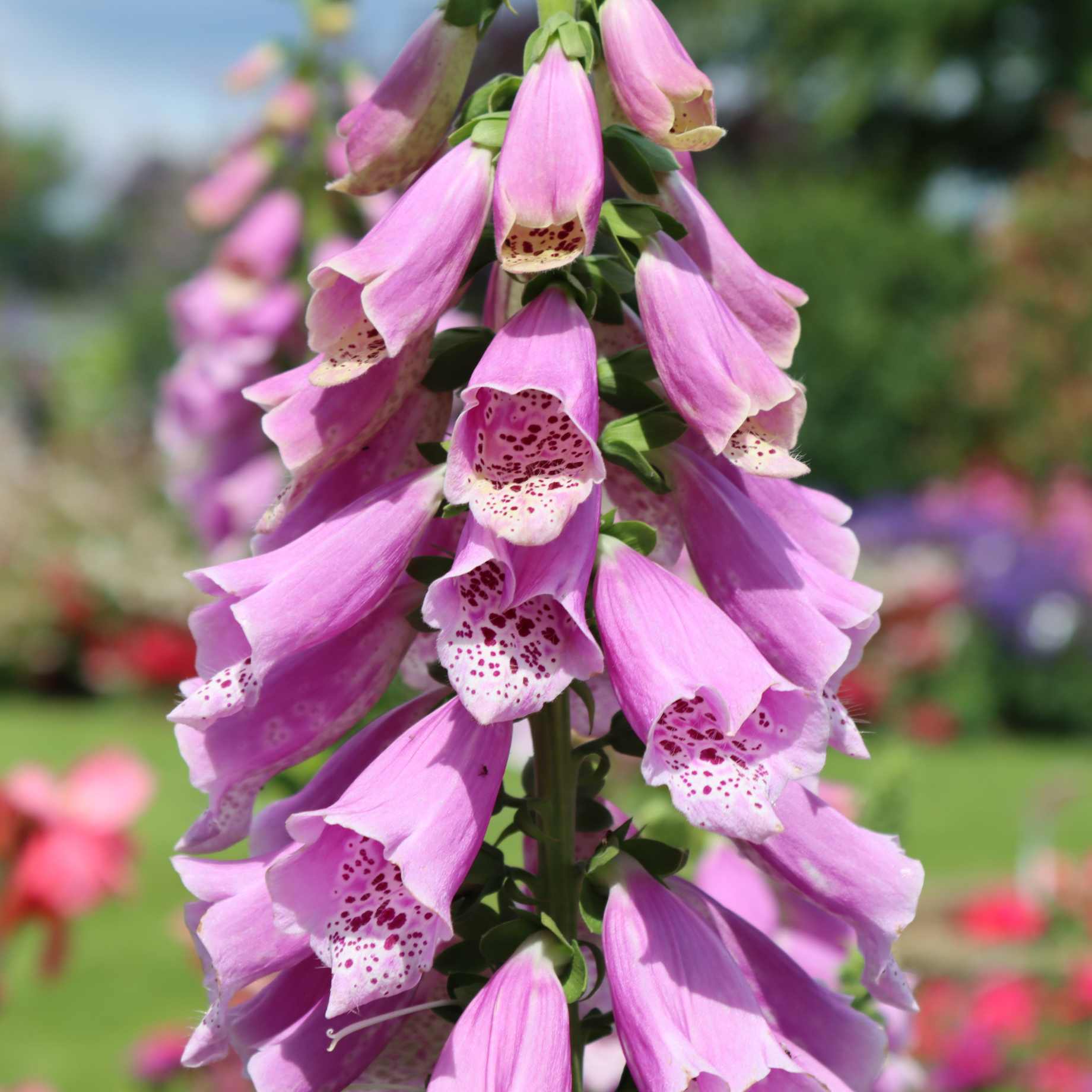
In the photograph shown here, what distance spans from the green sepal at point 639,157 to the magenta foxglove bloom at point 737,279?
0.05ft

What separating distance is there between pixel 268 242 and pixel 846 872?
2198mm

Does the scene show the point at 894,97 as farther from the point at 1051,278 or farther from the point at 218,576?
the point at 218,576

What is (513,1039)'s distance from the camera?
0.89m

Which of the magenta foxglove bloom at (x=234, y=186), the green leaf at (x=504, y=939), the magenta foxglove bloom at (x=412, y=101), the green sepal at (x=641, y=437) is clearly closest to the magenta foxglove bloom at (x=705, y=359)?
the green sepal at (x=641, y=437)

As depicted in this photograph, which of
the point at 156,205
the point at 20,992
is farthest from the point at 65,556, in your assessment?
the point at 156,205

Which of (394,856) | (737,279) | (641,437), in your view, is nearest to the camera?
(394,856)

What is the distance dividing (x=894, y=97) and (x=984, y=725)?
17.0 meters

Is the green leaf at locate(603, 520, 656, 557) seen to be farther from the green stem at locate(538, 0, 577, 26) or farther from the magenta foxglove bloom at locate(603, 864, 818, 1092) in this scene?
the green stem at locate(538, 0, 577, 26)

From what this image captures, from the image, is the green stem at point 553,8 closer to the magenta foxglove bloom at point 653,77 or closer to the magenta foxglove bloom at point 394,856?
the magenta foxglove bloom at point 653,77

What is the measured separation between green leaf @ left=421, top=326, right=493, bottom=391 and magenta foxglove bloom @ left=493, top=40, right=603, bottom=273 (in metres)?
0.09

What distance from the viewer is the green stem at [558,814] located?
1.00 m

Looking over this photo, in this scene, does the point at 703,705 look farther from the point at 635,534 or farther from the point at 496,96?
the point at 496,96

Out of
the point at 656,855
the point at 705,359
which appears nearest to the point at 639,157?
the point at 705,359

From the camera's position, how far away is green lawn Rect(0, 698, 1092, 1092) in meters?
4.80
